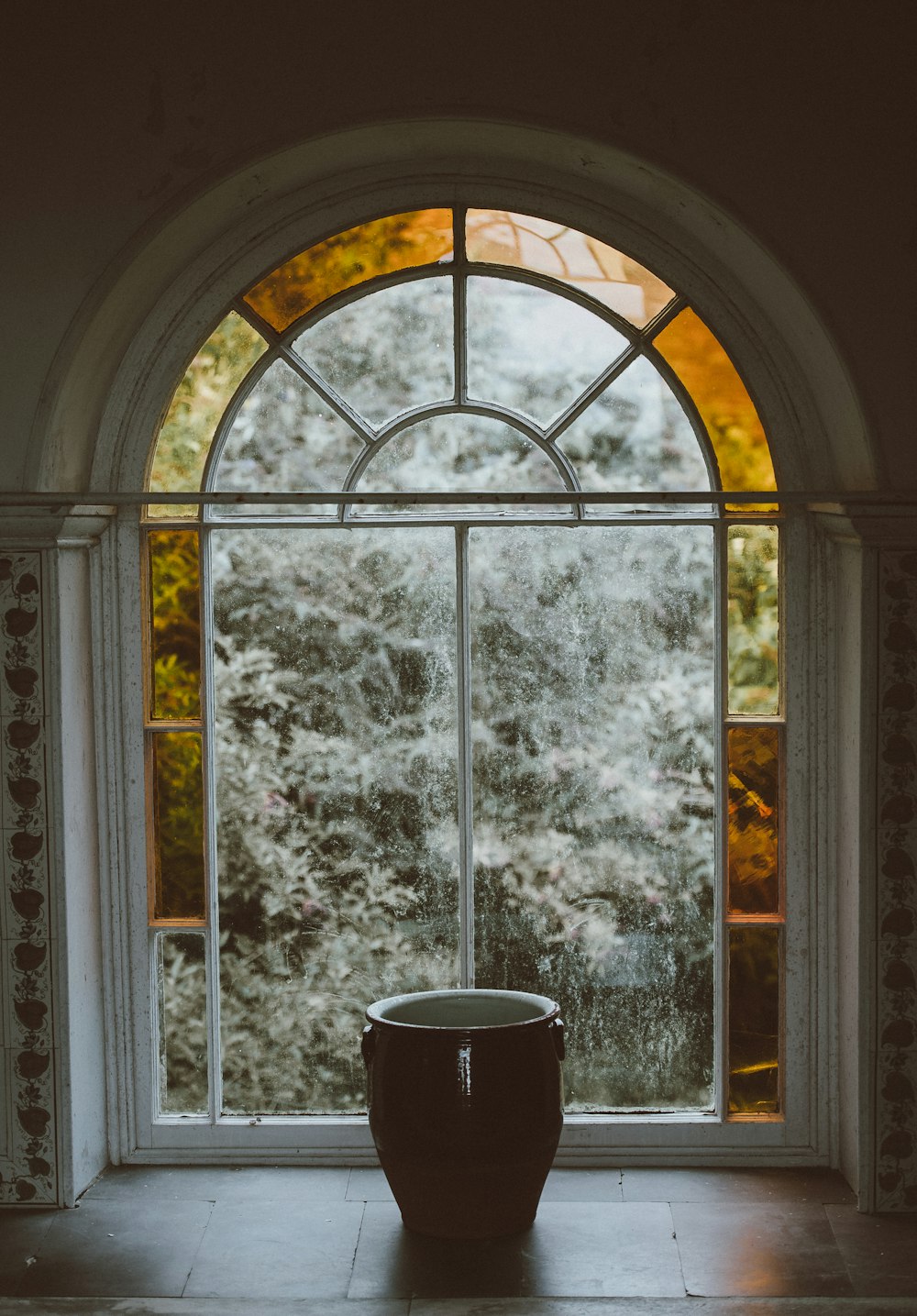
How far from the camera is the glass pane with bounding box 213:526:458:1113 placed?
15.3ft

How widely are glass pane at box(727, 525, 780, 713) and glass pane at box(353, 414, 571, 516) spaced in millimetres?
565

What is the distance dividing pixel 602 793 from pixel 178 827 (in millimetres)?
1347

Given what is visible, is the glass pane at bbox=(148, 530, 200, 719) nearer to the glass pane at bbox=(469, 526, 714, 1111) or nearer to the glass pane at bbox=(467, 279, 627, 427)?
the glass pane at bbox=(469, 526, 714, 1111)

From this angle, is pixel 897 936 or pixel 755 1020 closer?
pixel 897 936

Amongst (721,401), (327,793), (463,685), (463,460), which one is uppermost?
Answer: (721,401)

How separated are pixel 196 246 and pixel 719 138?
1.57 meters

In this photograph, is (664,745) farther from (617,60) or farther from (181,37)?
(181,37)

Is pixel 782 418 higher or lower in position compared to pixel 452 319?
lower

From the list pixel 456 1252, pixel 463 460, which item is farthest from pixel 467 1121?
pixel 463 460

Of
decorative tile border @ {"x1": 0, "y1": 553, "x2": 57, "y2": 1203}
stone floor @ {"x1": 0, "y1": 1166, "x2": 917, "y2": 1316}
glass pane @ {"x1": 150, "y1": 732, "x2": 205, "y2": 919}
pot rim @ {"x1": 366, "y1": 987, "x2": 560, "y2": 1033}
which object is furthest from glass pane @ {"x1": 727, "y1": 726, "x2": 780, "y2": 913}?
decorative tile border @ {"x1": 0, "y1": 553, "x2": 57, "y2": 1203}

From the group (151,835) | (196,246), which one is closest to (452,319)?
(196,246)

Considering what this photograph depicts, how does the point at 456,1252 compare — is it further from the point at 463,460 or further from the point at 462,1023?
the point at 463,460

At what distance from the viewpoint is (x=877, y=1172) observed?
4.27m

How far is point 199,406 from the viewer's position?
15.2 feet
